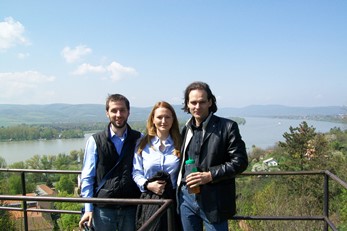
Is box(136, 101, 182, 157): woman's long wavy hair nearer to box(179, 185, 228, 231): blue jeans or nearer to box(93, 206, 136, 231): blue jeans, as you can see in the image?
box(179, 185, 228, 231): blue jeans

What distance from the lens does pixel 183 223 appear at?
223 centimetres

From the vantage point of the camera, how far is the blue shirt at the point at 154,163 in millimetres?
2219

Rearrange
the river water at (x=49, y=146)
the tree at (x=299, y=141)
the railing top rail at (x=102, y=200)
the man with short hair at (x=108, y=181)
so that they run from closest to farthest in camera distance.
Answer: the railing top rail at (x=102, y=200) < the man with short hair at (x=108, y=181) < the tree at (x=299, y=141) < the river water at (x=49, y=146)

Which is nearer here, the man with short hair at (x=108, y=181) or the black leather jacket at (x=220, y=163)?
the black leather jacket at (x=220, y=163)

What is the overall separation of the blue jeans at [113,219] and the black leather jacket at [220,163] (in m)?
0.59

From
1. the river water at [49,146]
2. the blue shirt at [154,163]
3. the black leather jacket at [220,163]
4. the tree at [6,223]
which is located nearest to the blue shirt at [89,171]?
the blue shirt at [154,163]

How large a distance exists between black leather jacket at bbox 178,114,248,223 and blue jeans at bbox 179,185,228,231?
0.06 meters

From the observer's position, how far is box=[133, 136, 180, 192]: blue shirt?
2.22m

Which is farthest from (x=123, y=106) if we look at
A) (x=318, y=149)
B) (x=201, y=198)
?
(x=318, y=149)

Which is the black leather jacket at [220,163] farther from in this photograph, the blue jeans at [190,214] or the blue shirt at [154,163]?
the blue shirt at [154,163]

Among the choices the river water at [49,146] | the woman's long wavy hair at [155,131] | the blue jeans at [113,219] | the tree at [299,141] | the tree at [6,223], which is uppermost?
the woman's long wavy hair at [155,131]

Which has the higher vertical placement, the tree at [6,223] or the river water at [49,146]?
the tree at [6,223]

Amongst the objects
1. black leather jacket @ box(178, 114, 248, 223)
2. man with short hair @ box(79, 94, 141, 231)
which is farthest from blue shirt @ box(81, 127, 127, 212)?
black leather jacket @ box(178, 114, 248, 223)

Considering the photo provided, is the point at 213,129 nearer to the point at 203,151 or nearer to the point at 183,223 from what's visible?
the point at 203,151
